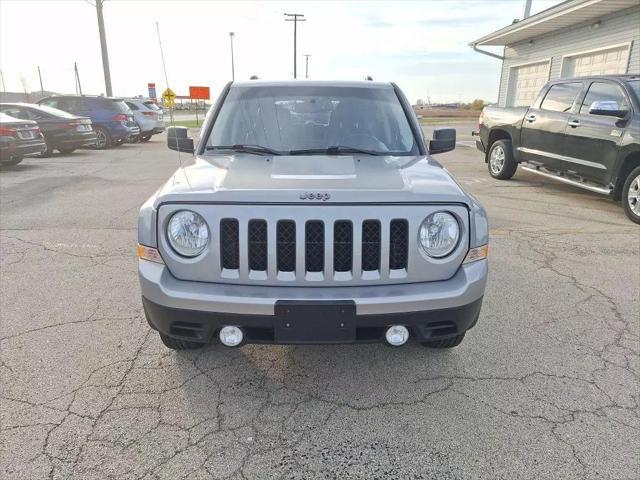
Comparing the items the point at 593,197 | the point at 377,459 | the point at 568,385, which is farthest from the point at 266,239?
the point at 593,197

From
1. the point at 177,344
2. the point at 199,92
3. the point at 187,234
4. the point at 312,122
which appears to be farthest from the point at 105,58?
the point at 187,234

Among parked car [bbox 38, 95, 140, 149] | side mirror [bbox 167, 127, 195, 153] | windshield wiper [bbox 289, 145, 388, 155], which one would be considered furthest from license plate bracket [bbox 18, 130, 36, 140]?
windshield wiper [bbox 289, 145, 388, 155]

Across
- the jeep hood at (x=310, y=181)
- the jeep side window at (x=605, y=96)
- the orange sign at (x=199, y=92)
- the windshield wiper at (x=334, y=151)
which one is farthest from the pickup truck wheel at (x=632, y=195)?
the orange sign at (x=199, y=92)

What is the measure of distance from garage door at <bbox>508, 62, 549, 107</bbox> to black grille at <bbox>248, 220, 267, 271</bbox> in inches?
671

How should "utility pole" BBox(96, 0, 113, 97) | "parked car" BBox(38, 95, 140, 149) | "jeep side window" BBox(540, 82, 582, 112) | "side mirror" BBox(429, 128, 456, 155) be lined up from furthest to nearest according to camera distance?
"utility pole" BBox(96, 0, 113, 97), "parked car" BBox(38, 95, 140, 149), "jeep side window" BBox(540, 82, 582, 112), "side mirror" BBox(429, 128, 456, 155)

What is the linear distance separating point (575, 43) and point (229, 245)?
16.7m

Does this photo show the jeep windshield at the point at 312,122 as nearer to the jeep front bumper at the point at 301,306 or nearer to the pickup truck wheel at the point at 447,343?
the jeep front bumper at the point at 301,306

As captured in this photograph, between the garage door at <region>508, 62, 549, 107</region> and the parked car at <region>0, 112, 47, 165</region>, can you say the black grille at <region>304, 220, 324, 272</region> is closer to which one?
the parked car at <region>0, 112, 47, 165</region>

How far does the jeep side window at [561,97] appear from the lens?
762cm

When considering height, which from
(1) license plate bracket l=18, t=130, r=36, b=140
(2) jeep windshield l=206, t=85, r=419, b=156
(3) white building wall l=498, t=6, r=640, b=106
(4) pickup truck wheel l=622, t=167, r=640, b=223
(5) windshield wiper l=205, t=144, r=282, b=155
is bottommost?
(4) pickup truck wheel l=622, t=167, r=640, b=223

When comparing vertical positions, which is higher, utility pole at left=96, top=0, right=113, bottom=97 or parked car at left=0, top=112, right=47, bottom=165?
utility pole at left=96, top=0, right=113, bottom=97

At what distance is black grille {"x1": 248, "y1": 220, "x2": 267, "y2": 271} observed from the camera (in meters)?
2.34

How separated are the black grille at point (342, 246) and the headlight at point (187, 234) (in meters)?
0.66

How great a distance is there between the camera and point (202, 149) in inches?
136
